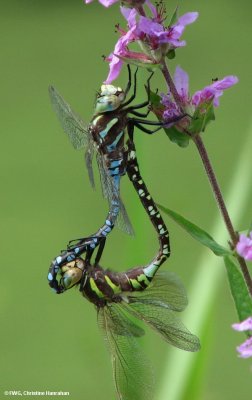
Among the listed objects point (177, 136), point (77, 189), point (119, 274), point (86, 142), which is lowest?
point (119, 274)

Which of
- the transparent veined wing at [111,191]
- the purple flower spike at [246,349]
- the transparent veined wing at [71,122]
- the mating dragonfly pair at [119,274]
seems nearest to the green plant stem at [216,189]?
the purple flower spike at [246,349]

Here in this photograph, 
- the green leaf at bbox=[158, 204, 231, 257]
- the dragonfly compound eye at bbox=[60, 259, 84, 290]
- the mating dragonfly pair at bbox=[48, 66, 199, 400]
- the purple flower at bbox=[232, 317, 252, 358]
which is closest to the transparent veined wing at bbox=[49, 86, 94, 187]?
the mating dragonfly pair at bbox=[48, 66, 199, 400]

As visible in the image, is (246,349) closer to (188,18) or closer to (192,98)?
(192,98)

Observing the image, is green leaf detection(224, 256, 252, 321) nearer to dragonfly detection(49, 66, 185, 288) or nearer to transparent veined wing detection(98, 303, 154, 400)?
dragonfly detection(49, 66, 185, 288)

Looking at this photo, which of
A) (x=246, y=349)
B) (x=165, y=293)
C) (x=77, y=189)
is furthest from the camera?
(x=77, y=189)

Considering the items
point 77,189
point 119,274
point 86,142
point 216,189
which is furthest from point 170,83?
point 77,189

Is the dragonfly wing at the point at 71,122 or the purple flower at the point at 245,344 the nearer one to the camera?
the purple flower at the point at 245,344

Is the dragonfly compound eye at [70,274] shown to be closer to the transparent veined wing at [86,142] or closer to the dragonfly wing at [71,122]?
the transparent veined wing at [86,142]
